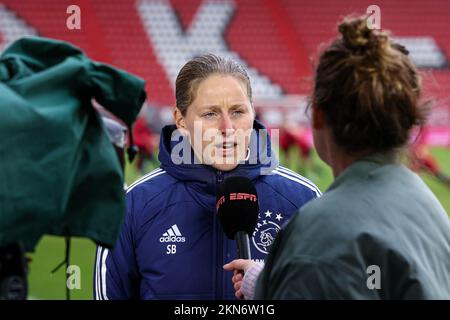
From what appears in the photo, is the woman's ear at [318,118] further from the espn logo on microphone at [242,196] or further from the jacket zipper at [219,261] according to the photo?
the jacket zipper at [219,261]

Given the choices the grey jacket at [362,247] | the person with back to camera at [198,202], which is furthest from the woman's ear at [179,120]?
the grey jacket at [362,247]

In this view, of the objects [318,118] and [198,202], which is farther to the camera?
[198,202]

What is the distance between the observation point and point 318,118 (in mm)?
1877

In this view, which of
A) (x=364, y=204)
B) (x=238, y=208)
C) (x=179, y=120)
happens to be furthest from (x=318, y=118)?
(x=179, y=120)

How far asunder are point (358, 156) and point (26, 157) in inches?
27.4

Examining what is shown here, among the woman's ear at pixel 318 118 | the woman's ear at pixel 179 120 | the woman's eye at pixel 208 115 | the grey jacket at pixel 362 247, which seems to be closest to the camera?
the grey jacket at pixel 362 247

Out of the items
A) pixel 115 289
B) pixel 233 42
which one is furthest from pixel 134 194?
pixel 233 42

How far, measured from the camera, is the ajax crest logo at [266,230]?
2.69m

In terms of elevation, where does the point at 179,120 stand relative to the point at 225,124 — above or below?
above

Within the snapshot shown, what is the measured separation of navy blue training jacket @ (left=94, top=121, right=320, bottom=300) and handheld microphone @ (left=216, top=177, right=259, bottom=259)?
160mm

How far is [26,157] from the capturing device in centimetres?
163

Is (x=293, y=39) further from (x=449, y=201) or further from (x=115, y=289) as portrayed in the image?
Answer: (x=115, y=289)

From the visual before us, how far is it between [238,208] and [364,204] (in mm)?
730

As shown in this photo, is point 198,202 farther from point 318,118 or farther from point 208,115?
point 318,118
